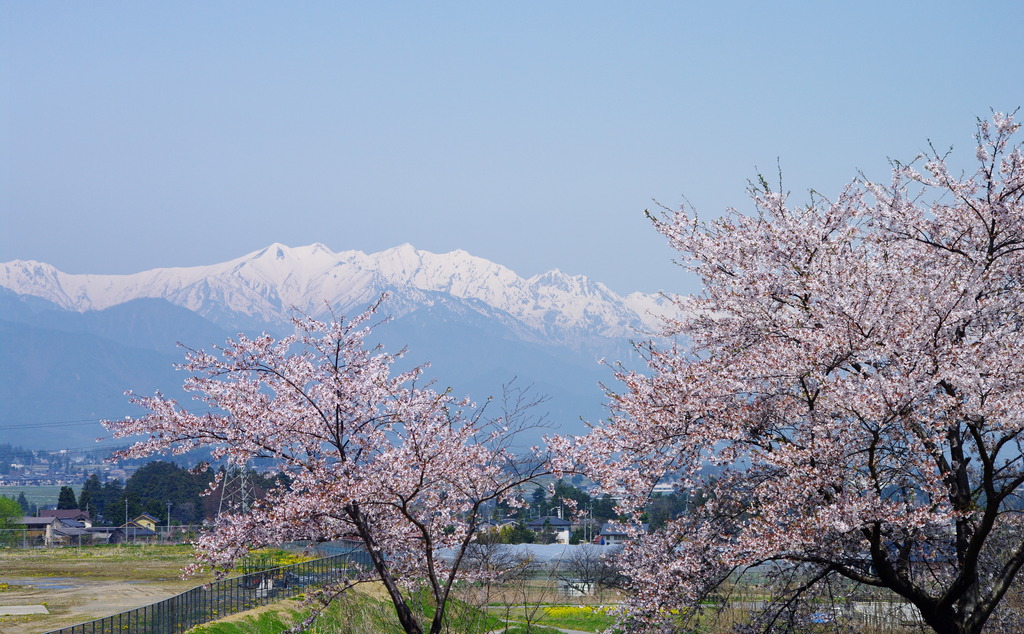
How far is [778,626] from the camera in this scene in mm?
13664

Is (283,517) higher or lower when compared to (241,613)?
higher

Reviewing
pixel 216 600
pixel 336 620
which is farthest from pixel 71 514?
pixel 336 620

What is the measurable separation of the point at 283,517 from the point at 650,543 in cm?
472

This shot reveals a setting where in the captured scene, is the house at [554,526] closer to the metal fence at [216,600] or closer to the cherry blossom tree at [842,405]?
the metal fence at [216,600]

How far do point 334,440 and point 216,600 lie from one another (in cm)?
1207

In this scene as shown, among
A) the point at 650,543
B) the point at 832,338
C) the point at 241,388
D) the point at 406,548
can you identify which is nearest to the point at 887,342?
the point at 832,338

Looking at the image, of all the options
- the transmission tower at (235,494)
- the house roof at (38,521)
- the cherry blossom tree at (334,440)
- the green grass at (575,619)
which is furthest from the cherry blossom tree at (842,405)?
the house roof at (38,521)

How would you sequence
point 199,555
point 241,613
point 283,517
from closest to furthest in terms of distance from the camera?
point 283,517
point 199,555
point 241,613

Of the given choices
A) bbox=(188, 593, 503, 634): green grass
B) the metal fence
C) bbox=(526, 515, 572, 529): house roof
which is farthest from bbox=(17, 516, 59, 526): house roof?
bbox=(188, 593, 503, 634): green grass

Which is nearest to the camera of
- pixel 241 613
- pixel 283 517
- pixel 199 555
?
pixel 283 517

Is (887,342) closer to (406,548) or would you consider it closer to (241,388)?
(406,548)

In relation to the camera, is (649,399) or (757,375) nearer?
(757,375)

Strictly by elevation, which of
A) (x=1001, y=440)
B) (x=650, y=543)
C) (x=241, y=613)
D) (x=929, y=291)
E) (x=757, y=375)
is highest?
(x=929, y=291)

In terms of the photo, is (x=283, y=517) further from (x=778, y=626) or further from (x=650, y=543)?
(x=778, y=626)
